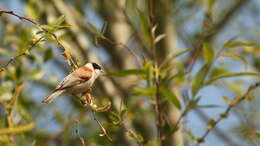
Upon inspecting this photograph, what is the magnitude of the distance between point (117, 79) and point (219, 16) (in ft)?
7.54

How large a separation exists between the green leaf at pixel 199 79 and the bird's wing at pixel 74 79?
743 millimetres

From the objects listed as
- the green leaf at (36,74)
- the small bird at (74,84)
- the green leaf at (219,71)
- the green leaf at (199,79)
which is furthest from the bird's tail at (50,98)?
the green leaf at (219,71)

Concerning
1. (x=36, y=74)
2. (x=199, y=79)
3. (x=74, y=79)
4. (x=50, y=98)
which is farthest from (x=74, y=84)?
(x=199, y=79)

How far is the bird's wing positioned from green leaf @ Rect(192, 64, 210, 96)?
743mm

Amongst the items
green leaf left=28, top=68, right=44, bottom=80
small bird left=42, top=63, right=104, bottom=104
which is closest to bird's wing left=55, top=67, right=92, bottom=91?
small bird left=42, top=63, right=104, bottom=104

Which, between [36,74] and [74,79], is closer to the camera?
[74,79]

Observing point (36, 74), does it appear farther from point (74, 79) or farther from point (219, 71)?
point (219, 71)

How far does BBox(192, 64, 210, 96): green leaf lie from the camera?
226 cm

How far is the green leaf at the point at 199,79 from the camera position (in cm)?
226

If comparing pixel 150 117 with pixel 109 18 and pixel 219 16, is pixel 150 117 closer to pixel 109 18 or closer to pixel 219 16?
pixel 109 18

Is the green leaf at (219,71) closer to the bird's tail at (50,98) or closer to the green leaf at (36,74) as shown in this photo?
the bird's tail at (50,98)

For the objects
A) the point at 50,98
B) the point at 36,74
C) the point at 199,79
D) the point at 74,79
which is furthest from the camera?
the point at 36,74

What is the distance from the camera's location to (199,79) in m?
2.29

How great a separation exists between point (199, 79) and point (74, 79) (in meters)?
0.86
